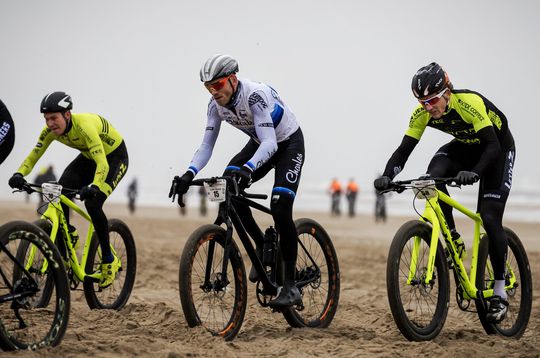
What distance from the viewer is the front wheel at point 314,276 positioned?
24.8 feet

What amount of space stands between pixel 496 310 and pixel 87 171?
4558mm

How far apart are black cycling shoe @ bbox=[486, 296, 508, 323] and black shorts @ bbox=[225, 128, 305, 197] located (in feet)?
6.96

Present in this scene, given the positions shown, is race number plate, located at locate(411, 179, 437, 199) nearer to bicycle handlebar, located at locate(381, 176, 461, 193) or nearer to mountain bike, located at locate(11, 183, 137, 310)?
bicycle handlebar, located at locate(381, 176, 461, 193)

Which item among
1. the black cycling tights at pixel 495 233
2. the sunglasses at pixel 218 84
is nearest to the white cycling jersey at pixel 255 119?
the sunglasses at pixel 218 84

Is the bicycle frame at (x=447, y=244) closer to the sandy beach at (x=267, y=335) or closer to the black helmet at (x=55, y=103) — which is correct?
the sandy beach at (x=267, y=335)

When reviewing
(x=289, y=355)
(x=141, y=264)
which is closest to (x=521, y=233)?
(x=141, y=264)

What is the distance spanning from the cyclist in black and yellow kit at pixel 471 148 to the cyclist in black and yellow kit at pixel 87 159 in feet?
9.75

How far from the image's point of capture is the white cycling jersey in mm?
6852

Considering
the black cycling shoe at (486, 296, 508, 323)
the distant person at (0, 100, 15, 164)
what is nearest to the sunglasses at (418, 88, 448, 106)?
the black cycling shoe at (486, 296, 508, 323)

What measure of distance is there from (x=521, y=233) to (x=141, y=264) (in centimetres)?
1675

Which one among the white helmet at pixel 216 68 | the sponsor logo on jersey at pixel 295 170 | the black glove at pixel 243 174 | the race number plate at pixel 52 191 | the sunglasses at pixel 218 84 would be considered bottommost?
the race number plate at pixel 52 191

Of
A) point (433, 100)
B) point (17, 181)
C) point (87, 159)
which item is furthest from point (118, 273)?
point (433, 100)

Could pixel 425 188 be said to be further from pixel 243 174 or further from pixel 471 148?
pixel 243 174

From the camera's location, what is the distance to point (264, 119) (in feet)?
22.6
